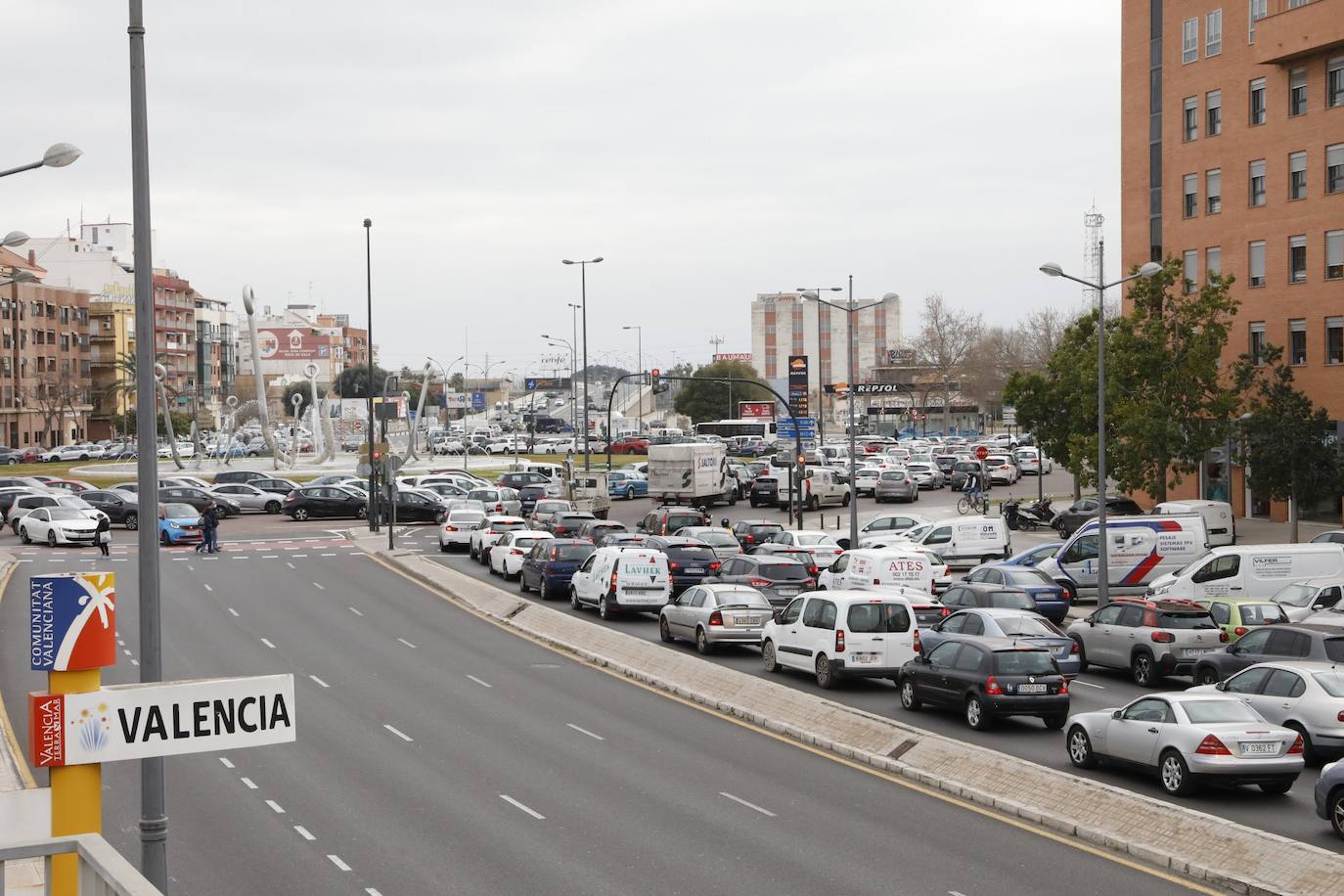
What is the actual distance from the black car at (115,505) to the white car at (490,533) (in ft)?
51.1

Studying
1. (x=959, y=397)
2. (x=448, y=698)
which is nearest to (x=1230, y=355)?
(x=448, y=698)

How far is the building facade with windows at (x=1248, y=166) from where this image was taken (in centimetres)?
4922

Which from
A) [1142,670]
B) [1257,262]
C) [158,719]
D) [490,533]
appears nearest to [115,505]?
[490,533]

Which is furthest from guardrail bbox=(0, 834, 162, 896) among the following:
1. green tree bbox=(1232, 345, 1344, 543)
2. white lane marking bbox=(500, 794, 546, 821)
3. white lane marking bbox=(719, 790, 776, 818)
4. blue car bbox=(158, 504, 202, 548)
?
blue car bbox=(158, 504, 202, 548)

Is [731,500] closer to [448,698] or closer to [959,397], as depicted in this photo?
[448,698]

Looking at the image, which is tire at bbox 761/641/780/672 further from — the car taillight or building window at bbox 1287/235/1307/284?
building window at bbox 1287/235/1307/284

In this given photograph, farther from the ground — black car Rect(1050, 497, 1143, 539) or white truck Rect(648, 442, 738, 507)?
white truck Rect(648, 442, 738, 507)

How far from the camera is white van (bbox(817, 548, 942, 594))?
32000 millimetres

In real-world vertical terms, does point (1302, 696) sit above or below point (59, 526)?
below

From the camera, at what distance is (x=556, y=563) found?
3584 centimetres

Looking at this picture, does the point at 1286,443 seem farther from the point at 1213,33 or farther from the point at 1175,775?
the point at 1175,775

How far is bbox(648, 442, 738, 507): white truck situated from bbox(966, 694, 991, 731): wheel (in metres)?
39.9

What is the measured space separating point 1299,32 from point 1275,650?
33983 millimetres

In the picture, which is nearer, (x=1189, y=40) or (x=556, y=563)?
(x=556, y=563)
